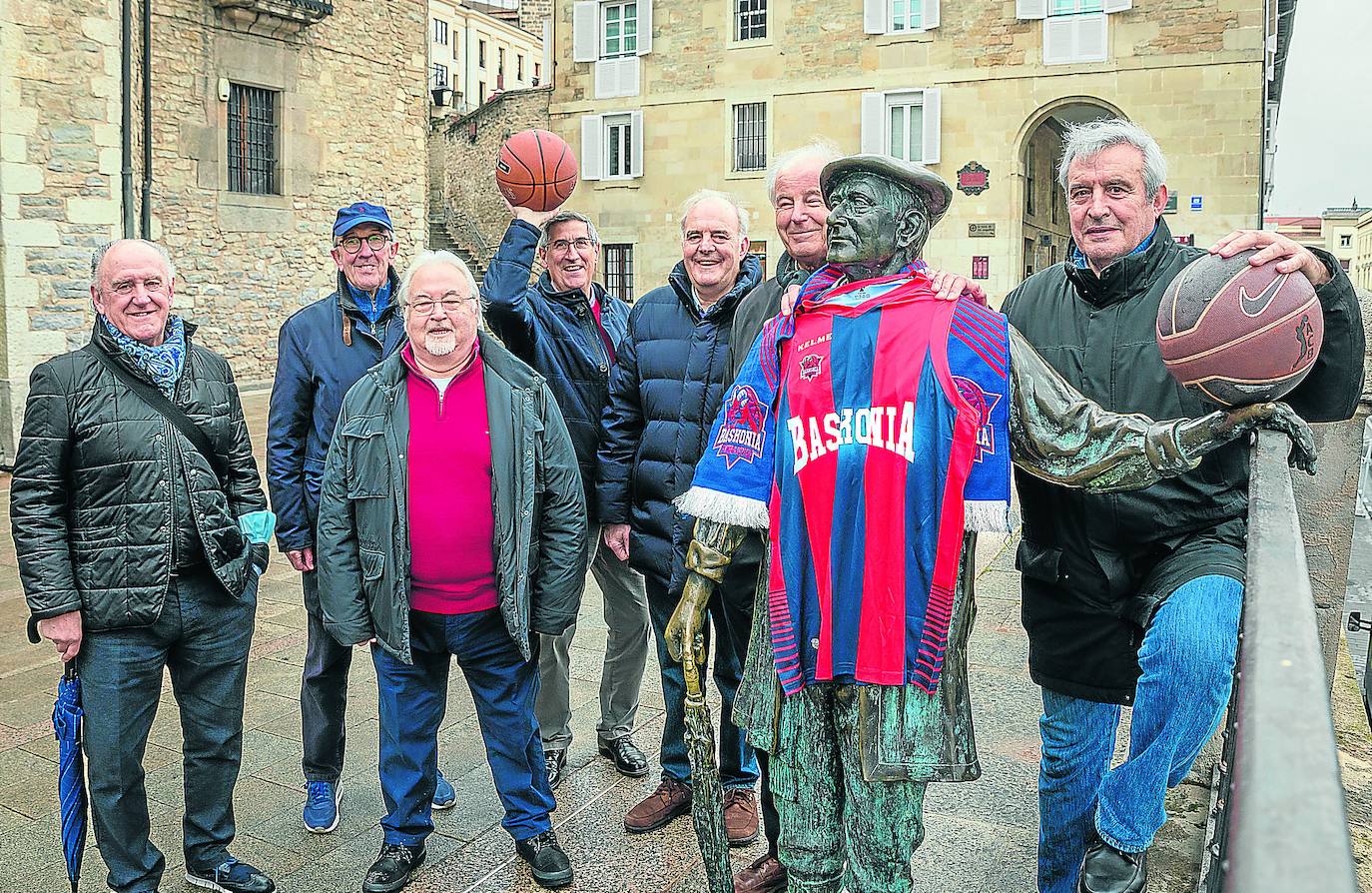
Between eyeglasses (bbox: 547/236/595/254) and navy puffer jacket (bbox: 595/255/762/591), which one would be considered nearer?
navy puffer jacket (bbox: 595/255/762/591)

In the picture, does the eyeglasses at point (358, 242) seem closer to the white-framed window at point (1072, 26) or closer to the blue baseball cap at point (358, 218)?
the blue baseball cap at point (358, 218)

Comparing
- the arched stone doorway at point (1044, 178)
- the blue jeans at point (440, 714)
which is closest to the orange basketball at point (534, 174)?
the blue jeans at point (440, 714)

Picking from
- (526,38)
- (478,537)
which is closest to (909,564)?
(478,537)

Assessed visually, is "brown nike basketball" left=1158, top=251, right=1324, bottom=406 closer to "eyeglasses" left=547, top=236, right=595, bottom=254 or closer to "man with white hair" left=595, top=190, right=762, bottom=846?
"man with white hair" left=595, top=190, right=762, bottom=846

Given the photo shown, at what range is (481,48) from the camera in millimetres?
69125

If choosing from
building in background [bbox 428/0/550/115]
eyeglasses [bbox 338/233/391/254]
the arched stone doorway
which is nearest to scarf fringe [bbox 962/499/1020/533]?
eyeglasses [bbox 338/233/391/254]

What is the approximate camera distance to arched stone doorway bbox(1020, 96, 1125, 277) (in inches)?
874

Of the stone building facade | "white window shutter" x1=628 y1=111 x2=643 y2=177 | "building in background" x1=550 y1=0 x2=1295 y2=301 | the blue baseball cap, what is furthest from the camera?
"white window shutter" x1=628 y1=111 x2=643 y2=177

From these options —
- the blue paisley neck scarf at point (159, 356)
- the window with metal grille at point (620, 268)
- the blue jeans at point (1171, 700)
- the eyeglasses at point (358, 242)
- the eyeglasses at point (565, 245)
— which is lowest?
the blue jeans at point (1171, 700)

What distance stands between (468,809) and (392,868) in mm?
600

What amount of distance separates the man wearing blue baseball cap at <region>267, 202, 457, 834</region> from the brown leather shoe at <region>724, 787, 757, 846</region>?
108cm

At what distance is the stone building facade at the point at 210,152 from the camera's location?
10883 mm

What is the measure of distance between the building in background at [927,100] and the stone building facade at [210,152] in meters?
7.17

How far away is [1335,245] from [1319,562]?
140 metres
